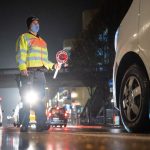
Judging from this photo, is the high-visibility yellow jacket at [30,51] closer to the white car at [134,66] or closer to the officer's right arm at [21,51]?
the officer's right arm at [21,51]

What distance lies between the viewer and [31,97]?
7.90 meters

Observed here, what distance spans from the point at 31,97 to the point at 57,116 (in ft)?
79.7

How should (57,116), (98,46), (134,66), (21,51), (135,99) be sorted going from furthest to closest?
(98,46) < (57,116) < (21,51) < (134,66) < (135,99)

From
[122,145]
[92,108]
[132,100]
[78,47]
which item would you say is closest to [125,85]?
[132,100]

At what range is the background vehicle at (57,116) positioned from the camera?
31.6 metres

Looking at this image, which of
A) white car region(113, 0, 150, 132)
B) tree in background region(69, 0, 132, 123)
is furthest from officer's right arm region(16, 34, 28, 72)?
tree in background region(69, 0, 132, 123)

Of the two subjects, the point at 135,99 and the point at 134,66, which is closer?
the point at 135,99

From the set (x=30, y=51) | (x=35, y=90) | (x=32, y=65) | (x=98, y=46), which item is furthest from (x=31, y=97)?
(x=98, y=46)

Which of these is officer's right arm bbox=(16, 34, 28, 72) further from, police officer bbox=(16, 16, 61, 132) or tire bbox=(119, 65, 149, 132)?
tire bbox=(119, 65, 149, 132)

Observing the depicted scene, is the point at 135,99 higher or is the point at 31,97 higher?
the point at 31,97

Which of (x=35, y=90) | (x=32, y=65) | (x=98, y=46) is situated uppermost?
(x=98, y=46)

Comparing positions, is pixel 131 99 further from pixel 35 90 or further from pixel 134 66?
pixel 35 90

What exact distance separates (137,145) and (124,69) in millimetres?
3162

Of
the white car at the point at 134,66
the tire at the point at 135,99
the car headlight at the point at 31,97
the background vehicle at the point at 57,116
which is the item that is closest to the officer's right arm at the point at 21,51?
the car headlight at the point at 31,97
